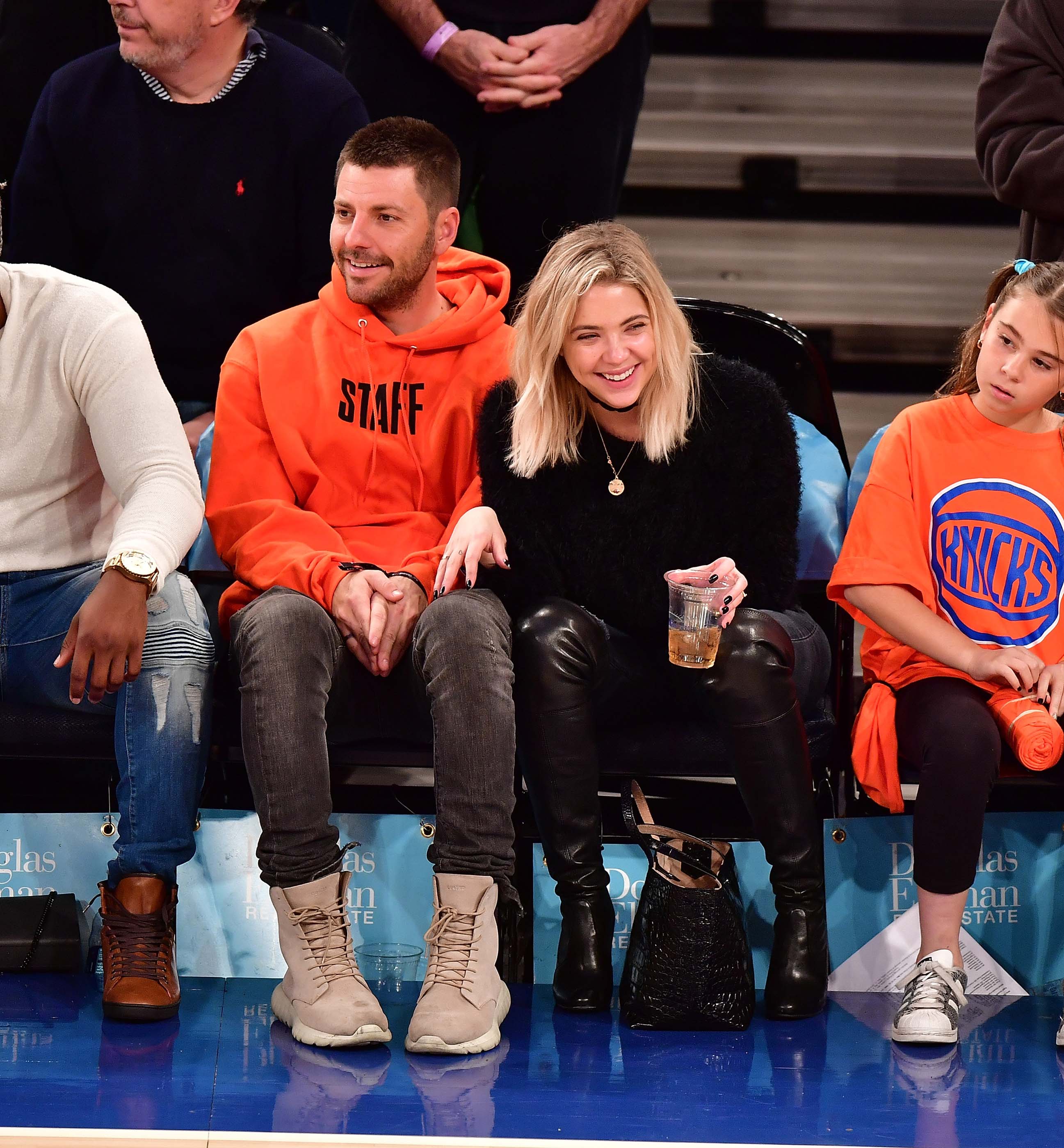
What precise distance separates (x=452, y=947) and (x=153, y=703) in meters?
0.57

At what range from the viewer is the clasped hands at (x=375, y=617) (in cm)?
243

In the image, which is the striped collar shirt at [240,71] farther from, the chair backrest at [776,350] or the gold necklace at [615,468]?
the gold necklace at [615,468]

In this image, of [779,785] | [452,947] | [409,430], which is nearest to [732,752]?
[779,785]

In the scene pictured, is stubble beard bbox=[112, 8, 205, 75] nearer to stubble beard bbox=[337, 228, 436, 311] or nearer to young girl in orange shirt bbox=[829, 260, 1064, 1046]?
stubble beard bbox=[337, 228, 436, 311]

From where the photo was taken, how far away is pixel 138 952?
232 cm

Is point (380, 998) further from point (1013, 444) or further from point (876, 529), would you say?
point (1013, 444)

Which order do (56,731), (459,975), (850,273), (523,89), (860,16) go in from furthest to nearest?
(860,16)
(850,273)
(523,89)
(56,731)
(459,975)

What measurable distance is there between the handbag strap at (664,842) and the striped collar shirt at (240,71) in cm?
179

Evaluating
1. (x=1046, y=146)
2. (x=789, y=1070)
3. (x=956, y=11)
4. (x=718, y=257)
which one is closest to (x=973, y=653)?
(x=789, y=1070)

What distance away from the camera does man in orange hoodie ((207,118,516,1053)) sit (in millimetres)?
2258

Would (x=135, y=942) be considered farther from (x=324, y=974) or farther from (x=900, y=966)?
(x=900, y=966)

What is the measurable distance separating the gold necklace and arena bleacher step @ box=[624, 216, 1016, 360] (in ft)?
5.20

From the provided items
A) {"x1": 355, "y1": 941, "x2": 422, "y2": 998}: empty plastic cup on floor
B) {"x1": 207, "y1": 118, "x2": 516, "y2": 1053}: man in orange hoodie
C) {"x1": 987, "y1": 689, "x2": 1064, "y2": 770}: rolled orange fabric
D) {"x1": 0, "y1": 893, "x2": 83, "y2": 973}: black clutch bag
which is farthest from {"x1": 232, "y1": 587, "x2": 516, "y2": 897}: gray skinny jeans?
{"x1": 987, "y1": 689, "x2": 1064, "y2": 770}: rolled orange fabric

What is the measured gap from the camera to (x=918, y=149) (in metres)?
4.23
